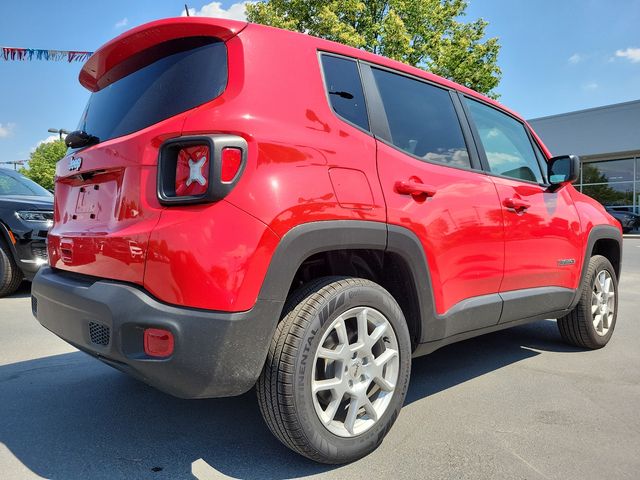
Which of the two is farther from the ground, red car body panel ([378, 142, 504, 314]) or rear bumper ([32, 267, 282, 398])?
red car body panel ([378, 142, 504, 314])

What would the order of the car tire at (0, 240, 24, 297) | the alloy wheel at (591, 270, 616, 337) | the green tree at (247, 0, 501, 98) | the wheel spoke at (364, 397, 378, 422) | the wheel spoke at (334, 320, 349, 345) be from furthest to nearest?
the green tree at (247, 0, 501, 98) < the car tire at (0, 240, 24, 297) < the alloy wheel at (591, 270, 616, 337) < the wheel spoke at (364, 397, 378, 422) < the wheel spoke at (334, 320, 349, 345)

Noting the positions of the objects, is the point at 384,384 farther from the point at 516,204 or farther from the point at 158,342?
the point at 516,204

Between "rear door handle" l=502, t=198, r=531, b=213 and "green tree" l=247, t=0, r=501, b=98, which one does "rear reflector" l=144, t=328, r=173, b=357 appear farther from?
"green tree" l=247, t=0, r=501, b=98

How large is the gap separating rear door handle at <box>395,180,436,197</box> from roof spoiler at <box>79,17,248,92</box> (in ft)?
3.23

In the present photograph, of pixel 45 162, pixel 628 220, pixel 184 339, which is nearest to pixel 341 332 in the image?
pixel 184 339

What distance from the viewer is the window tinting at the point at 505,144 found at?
3205 mm

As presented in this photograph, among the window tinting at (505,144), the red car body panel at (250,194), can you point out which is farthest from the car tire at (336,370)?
the window tinting at (505,144)

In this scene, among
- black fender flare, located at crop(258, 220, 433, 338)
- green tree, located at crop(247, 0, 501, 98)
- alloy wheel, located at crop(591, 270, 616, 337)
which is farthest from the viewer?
green tree, located at crop(247, 0, 501, 98)

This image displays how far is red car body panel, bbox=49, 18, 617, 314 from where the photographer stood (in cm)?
180

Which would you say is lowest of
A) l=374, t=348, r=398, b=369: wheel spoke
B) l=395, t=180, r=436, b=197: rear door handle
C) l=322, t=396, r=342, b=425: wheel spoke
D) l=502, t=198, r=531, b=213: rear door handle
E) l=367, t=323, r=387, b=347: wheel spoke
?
l=322, t=396, r=342, b=425: wheel spoke

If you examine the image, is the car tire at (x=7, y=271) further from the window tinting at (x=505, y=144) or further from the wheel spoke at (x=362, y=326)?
the window tinting at (x=505, y=144)

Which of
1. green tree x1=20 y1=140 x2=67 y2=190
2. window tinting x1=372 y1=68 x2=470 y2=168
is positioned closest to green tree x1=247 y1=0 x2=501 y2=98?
window tinting x1=372 y1=68 x2=470 y2=168

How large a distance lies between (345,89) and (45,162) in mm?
74749

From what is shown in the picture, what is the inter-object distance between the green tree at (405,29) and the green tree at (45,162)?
183 ft
